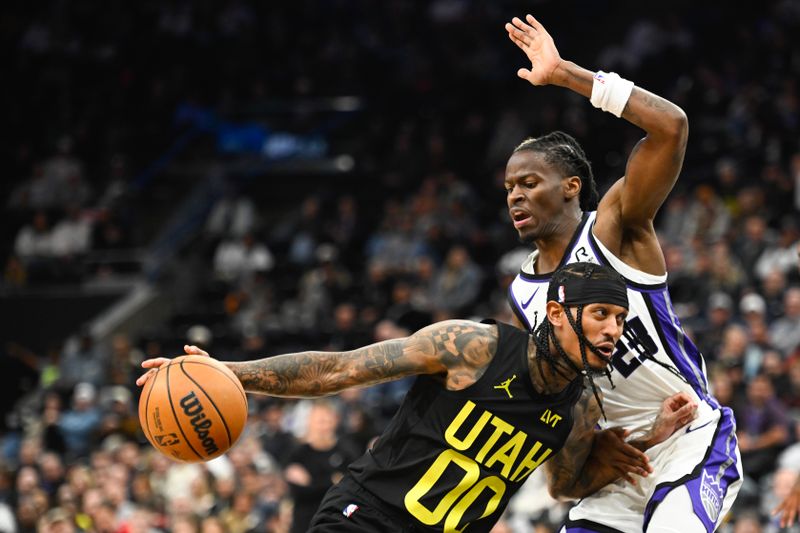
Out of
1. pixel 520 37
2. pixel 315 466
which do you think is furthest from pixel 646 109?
pixel 315 466

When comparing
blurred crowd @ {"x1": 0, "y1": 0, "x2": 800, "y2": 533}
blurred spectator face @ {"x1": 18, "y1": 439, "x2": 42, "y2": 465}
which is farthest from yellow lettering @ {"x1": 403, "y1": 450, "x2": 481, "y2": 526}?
blurred spectator face @ {"x1": 18, "y1": 439, "x2": 42, "y2": 465}

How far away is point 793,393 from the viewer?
33.1 ft

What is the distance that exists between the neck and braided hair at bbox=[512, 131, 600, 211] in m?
0.21

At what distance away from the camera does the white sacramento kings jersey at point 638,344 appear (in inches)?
198

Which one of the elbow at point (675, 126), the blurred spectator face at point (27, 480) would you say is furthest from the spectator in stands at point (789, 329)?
the blurred spectator face at point (27, 480)

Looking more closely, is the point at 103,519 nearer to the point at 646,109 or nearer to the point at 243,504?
the point at 243,504

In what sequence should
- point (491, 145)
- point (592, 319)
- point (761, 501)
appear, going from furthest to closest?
point (491, 145) < point (761, 501) < point (592, 319)

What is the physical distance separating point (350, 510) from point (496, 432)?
64cm

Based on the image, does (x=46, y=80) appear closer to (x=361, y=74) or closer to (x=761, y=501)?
(x=361, y=74)

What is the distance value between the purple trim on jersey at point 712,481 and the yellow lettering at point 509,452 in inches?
29.2

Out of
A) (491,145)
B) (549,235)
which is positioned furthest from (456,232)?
(549,235)

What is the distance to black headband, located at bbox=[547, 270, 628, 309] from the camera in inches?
180

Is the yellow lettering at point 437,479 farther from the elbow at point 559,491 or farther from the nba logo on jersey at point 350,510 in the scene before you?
the elbow at point 559,491

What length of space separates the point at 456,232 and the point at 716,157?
11.4 ft
